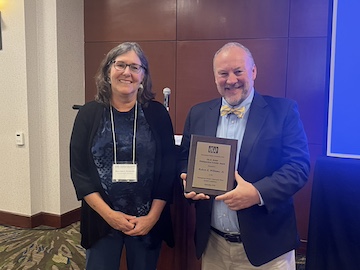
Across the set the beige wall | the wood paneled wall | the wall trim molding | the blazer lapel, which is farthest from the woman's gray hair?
the wall trim molding

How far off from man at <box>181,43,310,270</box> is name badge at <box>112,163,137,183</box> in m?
0.23

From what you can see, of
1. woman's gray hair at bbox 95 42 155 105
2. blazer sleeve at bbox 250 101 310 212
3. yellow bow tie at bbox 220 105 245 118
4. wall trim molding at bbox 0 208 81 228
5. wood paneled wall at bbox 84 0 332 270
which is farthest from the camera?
wall trim molding at bbox 0 208 81 228

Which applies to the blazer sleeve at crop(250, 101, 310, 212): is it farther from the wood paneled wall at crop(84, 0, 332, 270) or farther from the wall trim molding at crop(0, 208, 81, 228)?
the wall trim molding at crop(0, 208, 81, 228)

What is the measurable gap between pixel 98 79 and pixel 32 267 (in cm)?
198

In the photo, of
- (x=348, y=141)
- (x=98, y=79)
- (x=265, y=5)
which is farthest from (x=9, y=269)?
(x=265, y=5)

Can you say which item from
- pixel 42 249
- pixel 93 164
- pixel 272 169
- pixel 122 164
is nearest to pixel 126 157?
pixel 122 164

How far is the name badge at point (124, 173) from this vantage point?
5.45 feet

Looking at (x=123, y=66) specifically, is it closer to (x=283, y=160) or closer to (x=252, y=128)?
(x=252, y=128)

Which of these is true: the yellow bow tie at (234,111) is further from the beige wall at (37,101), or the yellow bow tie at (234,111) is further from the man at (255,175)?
the beige wall at (37,101)

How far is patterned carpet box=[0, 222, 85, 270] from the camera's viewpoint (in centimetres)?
302

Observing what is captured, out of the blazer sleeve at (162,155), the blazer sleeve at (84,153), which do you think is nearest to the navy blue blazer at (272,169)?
the blazer sleeve at (162,155)

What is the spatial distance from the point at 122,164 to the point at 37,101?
2.52m

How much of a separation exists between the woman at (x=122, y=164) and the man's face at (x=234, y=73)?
343mm

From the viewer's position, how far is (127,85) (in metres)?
1.68
